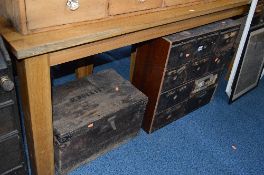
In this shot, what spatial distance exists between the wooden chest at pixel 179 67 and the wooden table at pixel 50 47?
0.17m

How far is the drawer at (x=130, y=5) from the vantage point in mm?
1450

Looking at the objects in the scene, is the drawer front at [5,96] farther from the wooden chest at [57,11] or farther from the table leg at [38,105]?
the wooden chest at [57,11]

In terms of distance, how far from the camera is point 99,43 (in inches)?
55.7

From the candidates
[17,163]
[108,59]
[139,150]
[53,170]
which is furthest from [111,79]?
[108,59]

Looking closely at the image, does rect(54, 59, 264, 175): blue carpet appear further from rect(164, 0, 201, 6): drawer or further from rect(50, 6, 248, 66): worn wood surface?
rect(164, 0, 201, 6): drawer

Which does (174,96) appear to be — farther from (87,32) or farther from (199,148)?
(87,32)

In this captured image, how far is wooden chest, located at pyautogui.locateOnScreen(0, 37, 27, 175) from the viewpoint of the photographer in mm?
1131

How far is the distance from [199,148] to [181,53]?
783 mm

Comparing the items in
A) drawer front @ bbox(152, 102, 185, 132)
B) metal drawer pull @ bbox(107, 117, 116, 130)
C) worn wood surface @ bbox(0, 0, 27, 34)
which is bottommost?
drawer front @ bbox(152, 102, 185, 132)

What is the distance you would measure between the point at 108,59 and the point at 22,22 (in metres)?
2.03

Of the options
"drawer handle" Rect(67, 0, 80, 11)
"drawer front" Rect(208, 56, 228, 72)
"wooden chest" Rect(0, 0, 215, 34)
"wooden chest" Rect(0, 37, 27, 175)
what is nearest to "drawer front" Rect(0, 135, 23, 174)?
"wooden chest" Rect(0, 37, 27, 175)

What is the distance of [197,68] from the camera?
2.16 m

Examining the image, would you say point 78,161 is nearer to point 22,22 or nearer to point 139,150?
point 139,150

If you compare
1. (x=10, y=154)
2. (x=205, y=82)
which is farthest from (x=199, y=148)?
(x=10, y=154)
